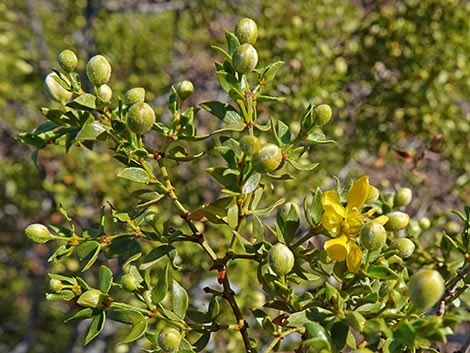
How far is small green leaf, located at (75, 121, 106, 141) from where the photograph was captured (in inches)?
33.6

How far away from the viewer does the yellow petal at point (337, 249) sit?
76 cm

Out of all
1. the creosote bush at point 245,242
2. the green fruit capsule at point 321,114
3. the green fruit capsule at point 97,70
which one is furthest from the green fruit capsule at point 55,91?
the green fruit capsule at point 321,114

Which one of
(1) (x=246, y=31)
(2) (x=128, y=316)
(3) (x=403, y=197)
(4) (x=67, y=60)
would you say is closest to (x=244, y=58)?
(1) (x=246, y=31)

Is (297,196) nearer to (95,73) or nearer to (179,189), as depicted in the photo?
(179,189)

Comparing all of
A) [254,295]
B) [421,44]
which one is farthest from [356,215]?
[421,44]

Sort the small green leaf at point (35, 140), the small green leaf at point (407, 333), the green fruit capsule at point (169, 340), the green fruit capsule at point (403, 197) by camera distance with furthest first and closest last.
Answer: the green fruit capsule at point (403, 197) < the small green leaf at point (35, 140) < the green fruit capsule at point (169, 340) < the small green leaf at point (407, 333)

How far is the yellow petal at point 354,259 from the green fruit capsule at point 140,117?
1.11 feet

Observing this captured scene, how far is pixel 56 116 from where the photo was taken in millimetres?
966

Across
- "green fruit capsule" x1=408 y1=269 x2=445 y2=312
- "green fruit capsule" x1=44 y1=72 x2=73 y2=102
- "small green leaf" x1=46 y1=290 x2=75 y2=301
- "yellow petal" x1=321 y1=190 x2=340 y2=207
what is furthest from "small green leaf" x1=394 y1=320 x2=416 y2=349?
"green fruit capsule" x1=44 y1=72 x2=73 y2=102

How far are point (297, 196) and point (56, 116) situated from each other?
1213mm

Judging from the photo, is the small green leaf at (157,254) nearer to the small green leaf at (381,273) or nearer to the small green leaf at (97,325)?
the small green leaf at (97,325)

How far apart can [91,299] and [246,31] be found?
0.48m

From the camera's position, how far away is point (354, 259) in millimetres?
760

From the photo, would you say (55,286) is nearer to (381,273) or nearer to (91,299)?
(91,299)
